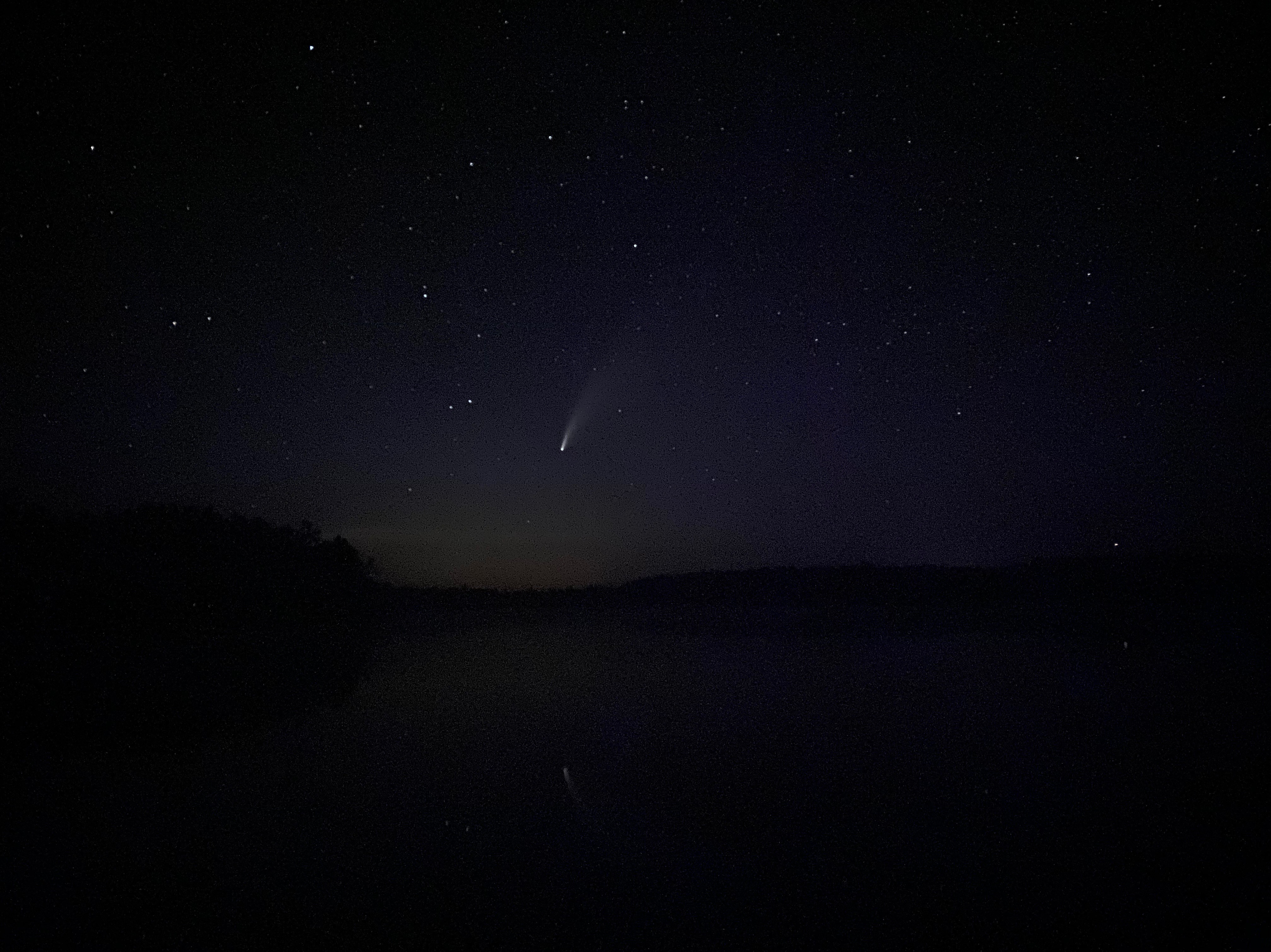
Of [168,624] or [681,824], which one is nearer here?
[681,824]

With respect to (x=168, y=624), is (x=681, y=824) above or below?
below

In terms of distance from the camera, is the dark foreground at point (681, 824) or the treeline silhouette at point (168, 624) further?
the treeline silhouette at point (168, 624)

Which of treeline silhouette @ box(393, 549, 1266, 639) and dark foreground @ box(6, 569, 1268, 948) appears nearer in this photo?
dark foreground @ box(6, 569, 1268, 948)

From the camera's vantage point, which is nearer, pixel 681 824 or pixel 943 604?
pixel 681 824

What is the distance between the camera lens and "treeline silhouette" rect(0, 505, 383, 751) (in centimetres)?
932

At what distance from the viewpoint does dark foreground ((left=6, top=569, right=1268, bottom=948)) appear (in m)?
3.65

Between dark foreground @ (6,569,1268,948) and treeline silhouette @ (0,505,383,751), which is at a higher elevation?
treeline silhouette @ (0,505,383,751)

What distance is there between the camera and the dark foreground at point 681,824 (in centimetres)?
365

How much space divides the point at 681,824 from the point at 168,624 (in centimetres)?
2570

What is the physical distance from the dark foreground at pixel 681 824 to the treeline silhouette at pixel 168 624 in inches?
65.0

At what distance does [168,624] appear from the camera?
990 inches

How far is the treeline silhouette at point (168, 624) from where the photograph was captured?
9.32 metres

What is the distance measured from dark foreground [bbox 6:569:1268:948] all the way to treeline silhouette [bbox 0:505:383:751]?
1.65 meters

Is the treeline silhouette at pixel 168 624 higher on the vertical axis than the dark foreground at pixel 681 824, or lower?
A: higher
